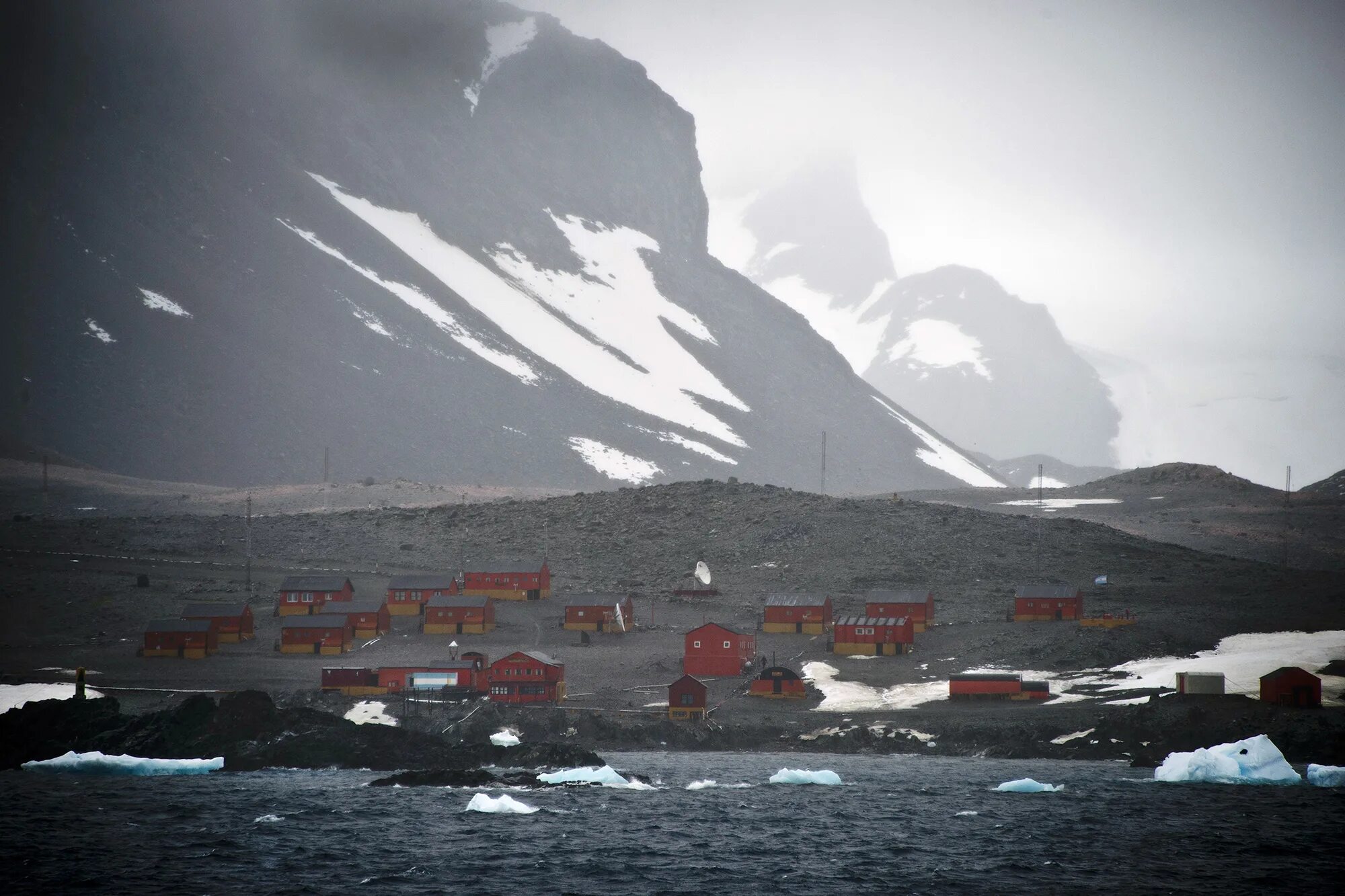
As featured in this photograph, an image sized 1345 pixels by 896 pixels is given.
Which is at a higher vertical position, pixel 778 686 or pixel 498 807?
pixel 778 686

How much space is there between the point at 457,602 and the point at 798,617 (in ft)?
65.7

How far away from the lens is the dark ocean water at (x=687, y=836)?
41000mm

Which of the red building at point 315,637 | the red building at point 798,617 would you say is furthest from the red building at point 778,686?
the red building at point 315,637

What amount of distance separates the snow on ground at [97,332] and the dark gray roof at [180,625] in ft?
295

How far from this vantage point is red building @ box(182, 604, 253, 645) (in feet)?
262

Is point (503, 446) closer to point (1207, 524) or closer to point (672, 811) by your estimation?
point (1207, 524)

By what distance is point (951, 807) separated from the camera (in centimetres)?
5212

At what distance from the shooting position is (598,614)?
85125 mm

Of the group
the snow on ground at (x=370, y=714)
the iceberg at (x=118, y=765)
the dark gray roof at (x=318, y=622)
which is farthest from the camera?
the dark gray roof at (x=318, y=622)

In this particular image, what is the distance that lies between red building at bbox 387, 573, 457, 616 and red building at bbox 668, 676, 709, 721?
24773 mm

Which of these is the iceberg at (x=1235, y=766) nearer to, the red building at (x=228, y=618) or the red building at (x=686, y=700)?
the red building at (x=686, y=700)

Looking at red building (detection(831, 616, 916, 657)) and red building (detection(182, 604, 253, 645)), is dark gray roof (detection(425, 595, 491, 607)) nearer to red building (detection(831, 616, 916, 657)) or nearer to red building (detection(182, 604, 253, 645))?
red building (detection(182, 604, 253, 645))

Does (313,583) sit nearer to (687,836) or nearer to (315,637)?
(315,637)

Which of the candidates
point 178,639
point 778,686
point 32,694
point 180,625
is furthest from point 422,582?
point 778,686
